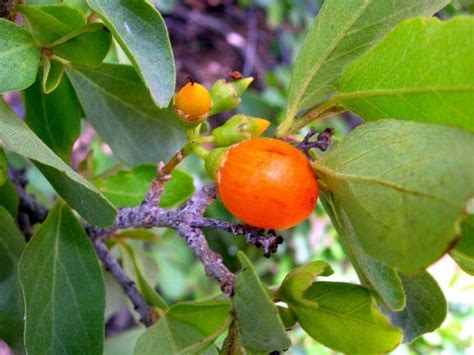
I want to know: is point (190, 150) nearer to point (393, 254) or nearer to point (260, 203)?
point (260, 203)

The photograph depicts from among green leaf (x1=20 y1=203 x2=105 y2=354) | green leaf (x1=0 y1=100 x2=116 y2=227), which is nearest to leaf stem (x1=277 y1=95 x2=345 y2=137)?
green leaf (x1=0 y1=100 x2=116 y2=227)

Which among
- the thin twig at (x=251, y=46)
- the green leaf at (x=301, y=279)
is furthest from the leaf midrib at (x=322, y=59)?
the thin twig at (x=251, y=46)

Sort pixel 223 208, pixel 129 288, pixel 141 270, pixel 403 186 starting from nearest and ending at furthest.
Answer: pixel 403 186
pixel 129 288
pixel 141 270
pixel 223 208

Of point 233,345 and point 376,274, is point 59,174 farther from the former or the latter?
point 376,274

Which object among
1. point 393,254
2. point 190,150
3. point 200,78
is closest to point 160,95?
point 190,150

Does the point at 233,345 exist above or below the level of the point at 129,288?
above

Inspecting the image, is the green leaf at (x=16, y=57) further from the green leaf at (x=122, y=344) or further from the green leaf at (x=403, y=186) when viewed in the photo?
the green leaf at (x=122, y=344)

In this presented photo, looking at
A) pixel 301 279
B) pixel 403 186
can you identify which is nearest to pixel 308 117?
pixel 301 279

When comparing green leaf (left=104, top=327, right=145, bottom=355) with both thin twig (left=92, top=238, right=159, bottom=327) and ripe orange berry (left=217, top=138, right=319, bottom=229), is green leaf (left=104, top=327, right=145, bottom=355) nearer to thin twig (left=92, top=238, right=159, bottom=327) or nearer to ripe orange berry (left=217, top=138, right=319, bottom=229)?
thin twig (left=92, top=238, right=159, bottom=327)
